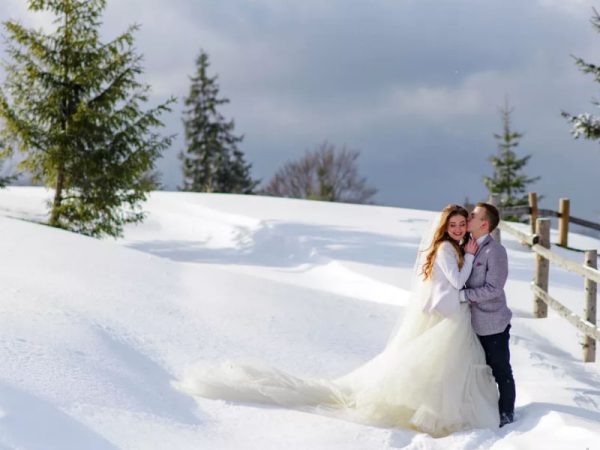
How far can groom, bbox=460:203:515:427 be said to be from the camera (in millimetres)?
5340

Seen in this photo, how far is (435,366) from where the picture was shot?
17.4 ft

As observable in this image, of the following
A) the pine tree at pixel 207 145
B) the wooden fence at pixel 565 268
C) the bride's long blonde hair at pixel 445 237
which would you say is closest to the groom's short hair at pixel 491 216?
the bride's long blonde hair at pixel 445 237

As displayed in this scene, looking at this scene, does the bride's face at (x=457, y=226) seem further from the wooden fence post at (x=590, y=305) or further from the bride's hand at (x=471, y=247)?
the wooden fence post at (x=590, y=305)

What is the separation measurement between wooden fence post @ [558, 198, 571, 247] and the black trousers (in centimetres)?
1630

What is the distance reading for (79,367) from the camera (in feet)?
18.2

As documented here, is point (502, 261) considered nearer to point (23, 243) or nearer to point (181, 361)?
point (181, 361)

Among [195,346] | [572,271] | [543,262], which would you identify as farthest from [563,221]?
[195,346]

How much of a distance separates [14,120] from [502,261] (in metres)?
16.2

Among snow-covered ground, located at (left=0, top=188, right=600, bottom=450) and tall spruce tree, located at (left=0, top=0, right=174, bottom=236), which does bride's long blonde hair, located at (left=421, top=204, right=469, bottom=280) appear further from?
tall spruce tree, located at (left=0, top=0, right=174, bottom=236)

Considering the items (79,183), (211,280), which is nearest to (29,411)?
(211,280)

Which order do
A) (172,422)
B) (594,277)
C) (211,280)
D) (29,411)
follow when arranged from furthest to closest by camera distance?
(211,280) < (594,277) < (172,422) < (29,411)

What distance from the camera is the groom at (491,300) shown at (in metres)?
5.34

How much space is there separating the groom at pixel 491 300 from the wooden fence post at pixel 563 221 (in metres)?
16.3

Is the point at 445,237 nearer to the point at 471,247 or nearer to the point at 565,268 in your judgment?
the point at 471,247
